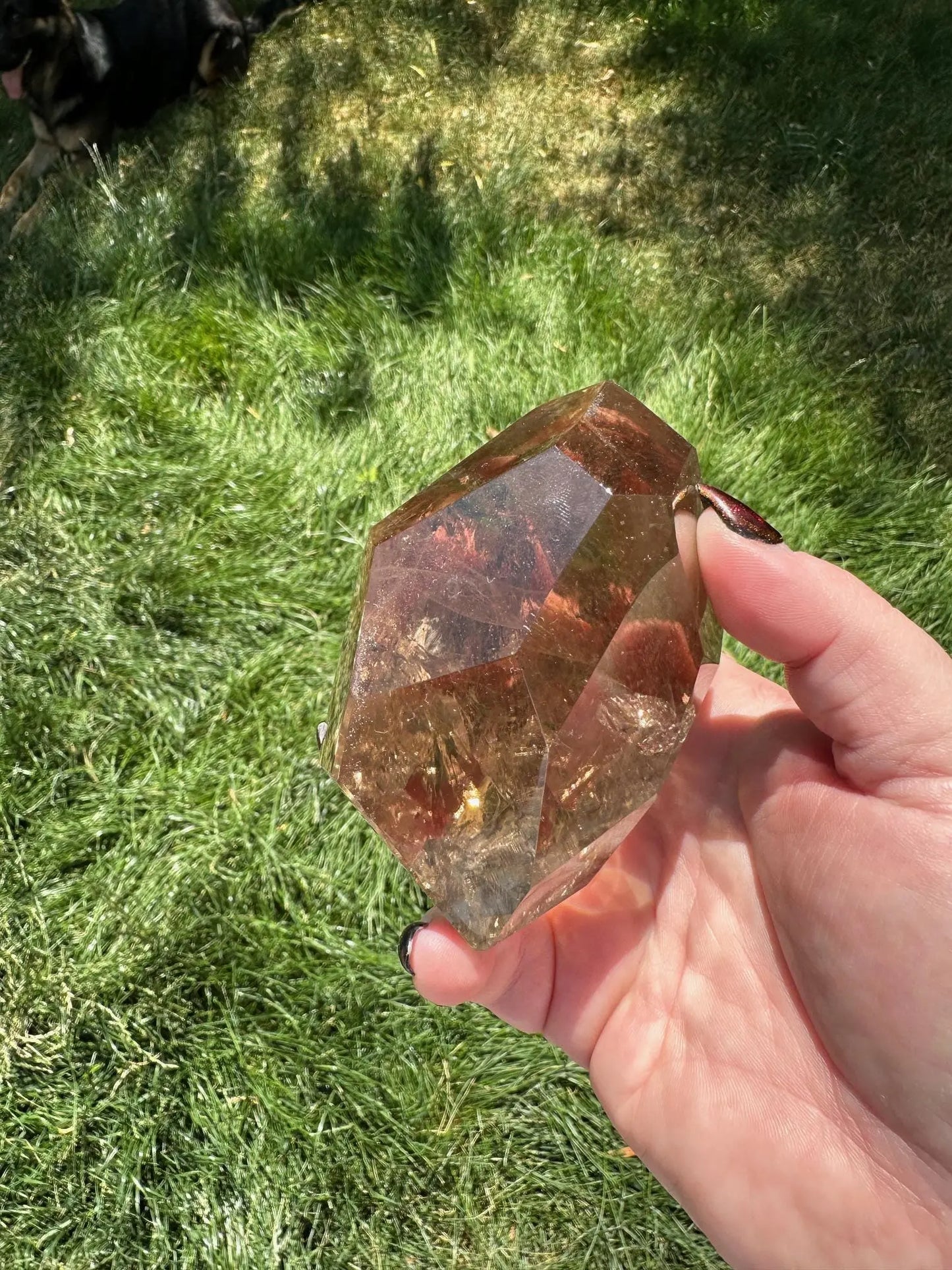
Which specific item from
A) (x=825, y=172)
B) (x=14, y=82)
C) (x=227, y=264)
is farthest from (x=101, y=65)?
(x=825, y=172)

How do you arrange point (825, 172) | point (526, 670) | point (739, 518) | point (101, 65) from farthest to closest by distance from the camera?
1. point (101, 65)
2. point (825, 172)
3. point (739, 518)
4. point (526, 670)

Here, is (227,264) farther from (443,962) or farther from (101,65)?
(443,962)

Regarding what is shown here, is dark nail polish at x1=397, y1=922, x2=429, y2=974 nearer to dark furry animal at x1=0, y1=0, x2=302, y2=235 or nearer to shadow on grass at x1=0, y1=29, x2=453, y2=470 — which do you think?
shadow on grass at x1=0, y1=29, x2=453, y2=470

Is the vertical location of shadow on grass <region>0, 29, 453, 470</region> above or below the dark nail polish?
above

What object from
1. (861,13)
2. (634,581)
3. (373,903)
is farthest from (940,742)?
(861,13)

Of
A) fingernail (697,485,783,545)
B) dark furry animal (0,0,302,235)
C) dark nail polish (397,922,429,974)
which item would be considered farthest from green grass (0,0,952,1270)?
fingernail (697,485,783,545)

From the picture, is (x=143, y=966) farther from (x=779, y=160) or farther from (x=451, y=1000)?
(x=779, y=160)

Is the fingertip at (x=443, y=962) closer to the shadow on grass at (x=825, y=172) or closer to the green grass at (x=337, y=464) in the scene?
the green grass at (x=337, y=464)
